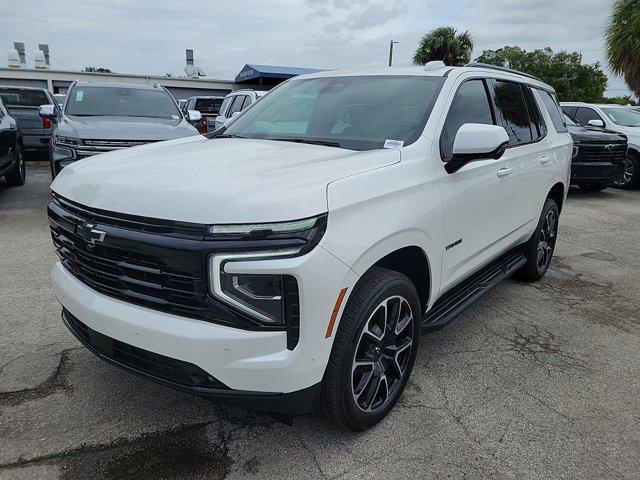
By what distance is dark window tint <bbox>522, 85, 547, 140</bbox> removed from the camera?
4454mm

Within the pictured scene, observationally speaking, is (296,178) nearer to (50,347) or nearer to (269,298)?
(269,298)

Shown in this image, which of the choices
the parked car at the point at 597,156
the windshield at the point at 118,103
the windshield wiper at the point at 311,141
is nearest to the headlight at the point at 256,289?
the windshield wiper at the point at 311,141

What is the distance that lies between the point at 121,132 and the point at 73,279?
4.53m

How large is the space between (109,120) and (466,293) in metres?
5.68

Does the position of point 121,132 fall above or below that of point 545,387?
above

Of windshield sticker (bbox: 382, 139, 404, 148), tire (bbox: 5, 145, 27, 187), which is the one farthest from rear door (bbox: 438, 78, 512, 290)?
tire (bbox: 5, 145, 27, 187)

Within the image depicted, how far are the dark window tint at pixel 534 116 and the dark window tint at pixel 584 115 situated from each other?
28.2ft

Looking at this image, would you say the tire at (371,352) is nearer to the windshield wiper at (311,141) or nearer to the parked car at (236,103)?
the windshield wiper at (311,141)

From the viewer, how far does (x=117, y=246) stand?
216 cm

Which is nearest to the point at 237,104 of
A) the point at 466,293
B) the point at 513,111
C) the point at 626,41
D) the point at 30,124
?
the point at 30,124

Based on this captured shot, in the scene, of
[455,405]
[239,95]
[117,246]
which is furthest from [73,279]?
[239,95]

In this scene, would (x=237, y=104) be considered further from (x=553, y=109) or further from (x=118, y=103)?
(x=553, y=109)

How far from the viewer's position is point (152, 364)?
2215 mm

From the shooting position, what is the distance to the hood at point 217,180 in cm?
202
